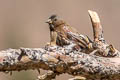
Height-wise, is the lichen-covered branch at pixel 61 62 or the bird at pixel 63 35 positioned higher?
the bird at pixel 63 35

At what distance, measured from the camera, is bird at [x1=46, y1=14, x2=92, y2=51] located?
163cm

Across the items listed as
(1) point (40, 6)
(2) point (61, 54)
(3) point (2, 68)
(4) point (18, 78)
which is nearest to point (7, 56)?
(3) point (2, 68)

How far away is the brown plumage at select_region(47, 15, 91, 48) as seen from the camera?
163 centimetres

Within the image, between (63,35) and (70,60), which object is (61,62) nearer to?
(70,60)

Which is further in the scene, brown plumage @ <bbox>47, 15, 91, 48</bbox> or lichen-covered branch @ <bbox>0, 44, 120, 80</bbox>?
brown plumage @ <bbox>47, 15, 91, 48</bbox>

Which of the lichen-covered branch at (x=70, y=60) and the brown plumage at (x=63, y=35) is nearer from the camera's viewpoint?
the lichen-covered branch at (x=70, y=60)

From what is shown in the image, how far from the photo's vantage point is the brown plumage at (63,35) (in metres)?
1.63

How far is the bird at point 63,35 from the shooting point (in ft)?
5.34

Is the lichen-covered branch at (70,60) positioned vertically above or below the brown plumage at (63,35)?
below

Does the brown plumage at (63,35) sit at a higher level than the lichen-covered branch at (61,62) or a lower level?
higher

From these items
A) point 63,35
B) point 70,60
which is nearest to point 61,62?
point 70,60

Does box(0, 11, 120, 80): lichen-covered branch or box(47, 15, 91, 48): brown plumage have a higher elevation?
box(47, 15, 91, 48): brown plumage

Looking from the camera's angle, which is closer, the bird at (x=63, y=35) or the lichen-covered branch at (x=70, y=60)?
the lichen-covered branch at (x=70, y=60)

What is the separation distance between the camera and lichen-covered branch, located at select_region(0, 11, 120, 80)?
144 cm
